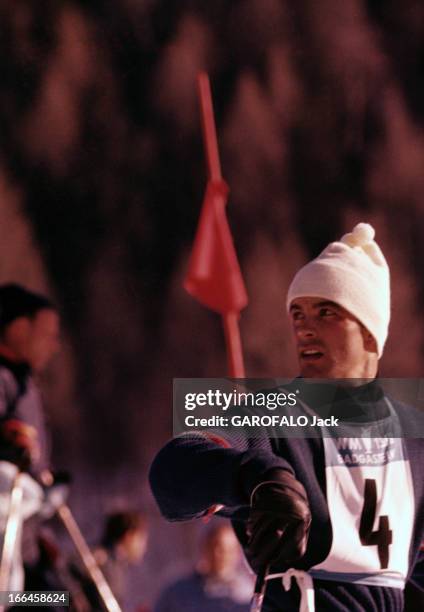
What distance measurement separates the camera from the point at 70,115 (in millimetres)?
2643

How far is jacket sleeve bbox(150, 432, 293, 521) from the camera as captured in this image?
40.8 inches

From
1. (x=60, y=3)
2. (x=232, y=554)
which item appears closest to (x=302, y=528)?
(x=232, y=554)

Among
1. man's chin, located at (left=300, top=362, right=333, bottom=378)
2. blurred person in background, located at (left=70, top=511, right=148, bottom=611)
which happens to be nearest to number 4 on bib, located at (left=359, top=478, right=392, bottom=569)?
man's chin, located at (left=300, top=362, right=333, bottom=378)

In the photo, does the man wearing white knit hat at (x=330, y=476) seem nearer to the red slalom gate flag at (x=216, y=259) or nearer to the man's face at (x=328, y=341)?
the man's face at (x=328, y=341)

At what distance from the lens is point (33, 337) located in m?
2.59

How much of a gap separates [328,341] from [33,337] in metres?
1.38

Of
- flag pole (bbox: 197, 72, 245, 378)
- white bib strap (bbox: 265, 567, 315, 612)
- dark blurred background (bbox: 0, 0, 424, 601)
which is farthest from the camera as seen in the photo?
flag pole (bbox: 197, 72, 245, 378)

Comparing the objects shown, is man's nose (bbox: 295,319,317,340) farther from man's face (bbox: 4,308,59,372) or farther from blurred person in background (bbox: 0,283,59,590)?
man's face (bbox: 4,308,59,372)

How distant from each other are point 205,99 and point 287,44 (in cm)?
26

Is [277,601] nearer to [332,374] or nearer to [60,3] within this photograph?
[332,374]

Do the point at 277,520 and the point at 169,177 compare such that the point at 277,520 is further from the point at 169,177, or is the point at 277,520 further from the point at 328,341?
the point at 169,177

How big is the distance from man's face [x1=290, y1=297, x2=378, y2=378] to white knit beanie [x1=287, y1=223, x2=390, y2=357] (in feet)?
0.04

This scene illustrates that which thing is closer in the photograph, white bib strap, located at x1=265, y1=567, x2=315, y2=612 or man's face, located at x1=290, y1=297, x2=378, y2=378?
white bib strap, located at x1=265, y1=567, x2=315, y2=612

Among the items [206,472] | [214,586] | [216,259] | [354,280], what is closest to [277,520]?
[206,472]
